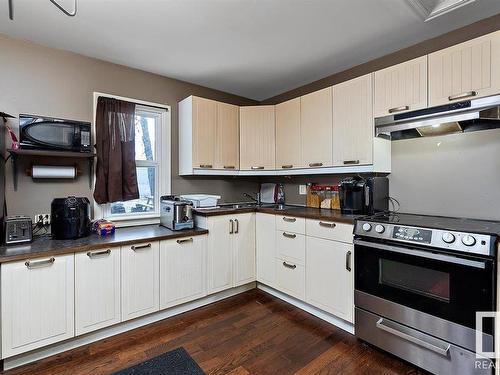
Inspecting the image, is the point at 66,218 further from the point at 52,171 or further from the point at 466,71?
the point at 466,71

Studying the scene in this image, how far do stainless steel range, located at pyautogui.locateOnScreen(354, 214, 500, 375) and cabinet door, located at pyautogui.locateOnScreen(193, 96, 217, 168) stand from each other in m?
1.79

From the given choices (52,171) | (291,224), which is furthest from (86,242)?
(291,224)

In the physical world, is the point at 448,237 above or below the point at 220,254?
above

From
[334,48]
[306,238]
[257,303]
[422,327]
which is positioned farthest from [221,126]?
[422,327]

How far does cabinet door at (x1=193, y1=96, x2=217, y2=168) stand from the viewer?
2.96 m

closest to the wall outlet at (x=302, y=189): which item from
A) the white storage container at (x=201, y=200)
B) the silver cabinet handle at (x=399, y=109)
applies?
the white storage container at (x=201, y=200)

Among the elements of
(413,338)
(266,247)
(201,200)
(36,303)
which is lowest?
(413,338)

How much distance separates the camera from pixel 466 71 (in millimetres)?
1835

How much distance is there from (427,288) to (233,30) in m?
2.37

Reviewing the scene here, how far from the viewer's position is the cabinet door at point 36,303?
171 cm

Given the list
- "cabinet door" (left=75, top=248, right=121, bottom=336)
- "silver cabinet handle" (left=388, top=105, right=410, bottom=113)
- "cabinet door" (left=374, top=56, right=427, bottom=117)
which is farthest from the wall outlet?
"cabinet door" (left=75, top=248, right=121, bottom=336)

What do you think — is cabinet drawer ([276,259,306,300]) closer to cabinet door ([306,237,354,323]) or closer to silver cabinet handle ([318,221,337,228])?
cabinet door ([306,237,354,323])

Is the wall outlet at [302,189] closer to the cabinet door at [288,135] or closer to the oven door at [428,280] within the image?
the cabinet door at [288,135]

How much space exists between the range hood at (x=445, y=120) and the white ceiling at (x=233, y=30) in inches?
28.5
